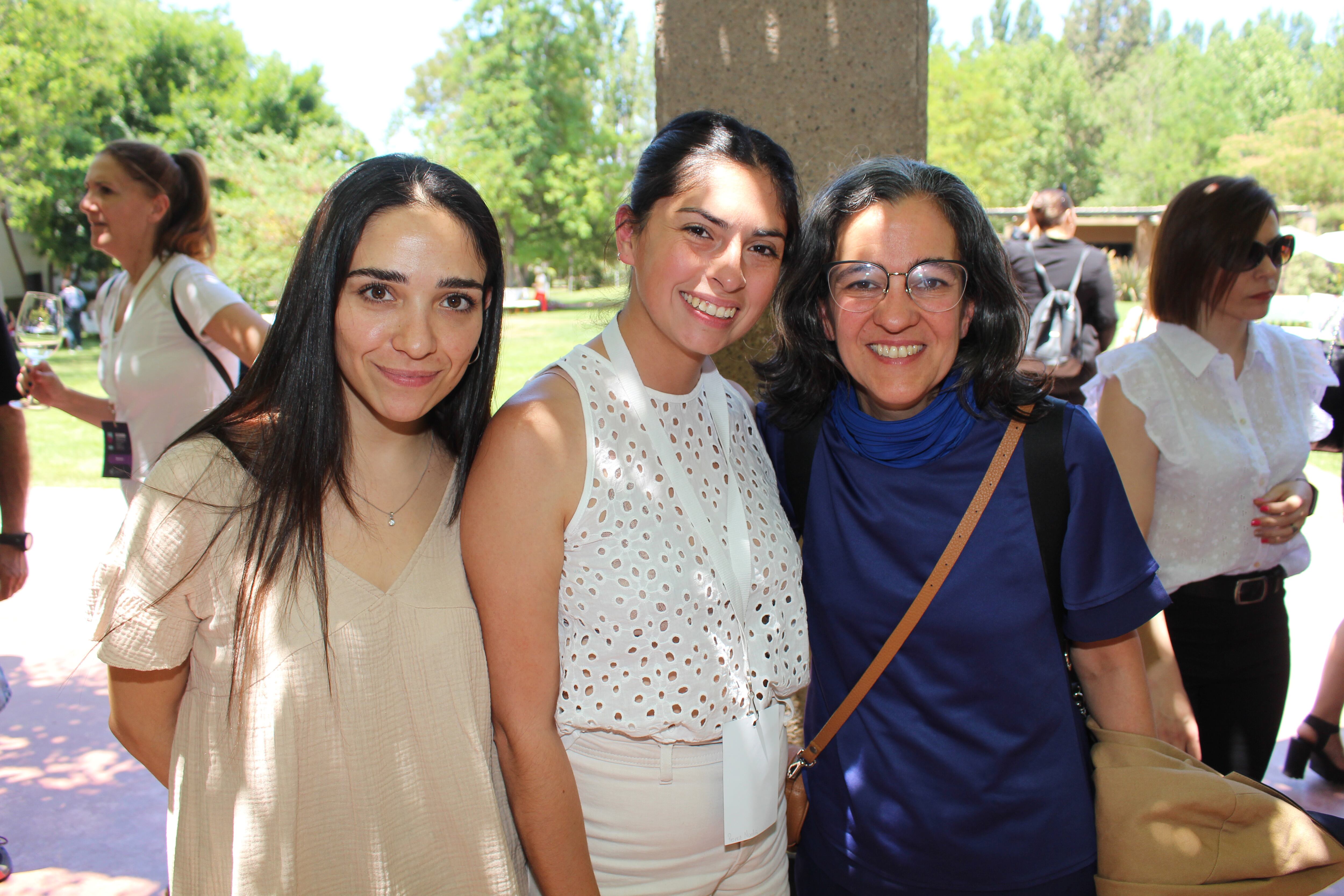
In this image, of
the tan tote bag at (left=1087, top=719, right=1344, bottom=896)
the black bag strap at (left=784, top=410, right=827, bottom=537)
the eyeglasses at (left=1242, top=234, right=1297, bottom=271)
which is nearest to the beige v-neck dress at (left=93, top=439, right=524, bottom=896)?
the black bag strap at (left=784, top=410, right=827, bottom=537)

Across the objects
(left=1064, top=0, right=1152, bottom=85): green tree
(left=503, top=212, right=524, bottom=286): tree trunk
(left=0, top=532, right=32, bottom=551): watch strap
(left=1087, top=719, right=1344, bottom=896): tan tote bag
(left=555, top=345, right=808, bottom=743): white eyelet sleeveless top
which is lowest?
(left=1087, top=719, right=1344, bottom=896): tan tote bag

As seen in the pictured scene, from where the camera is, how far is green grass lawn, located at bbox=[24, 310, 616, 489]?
845cm

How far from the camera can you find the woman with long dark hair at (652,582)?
1.69 meters

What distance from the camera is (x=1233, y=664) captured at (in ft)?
9.09

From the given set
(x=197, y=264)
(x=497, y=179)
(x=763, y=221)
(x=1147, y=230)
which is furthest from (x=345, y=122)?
(x=763, y=221)

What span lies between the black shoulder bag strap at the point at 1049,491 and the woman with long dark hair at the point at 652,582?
516 mm

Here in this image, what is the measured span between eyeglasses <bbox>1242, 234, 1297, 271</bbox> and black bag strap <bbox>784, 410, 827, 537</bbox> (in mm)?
1662

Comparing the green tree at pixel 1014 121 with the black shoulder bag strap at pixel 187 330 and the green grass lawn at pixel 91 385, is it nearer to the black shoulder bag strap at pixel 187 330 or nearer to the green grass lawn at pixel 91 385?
the green grass lawn at pixel 91 385

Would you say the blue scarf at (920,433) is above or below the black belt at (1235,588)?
above

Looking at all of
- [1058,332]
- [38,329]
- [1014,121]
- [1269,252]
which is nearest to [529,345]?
[1058,332]

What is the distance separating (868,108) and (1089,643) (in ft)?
5.87

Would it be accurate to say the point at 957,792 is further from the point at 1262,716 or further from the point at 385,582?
the point at 1262,716

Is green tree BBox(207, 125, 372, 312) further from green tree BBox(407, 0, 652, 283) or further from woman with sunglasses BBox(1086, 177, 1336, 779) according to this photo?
woman with sunglasses BBox(1086, 177, 1336, 779)

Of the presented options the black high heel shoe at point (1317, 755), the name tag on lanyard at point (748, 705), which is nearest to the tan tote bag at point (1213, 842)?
the name tag on lanyard at point (748, 705)
